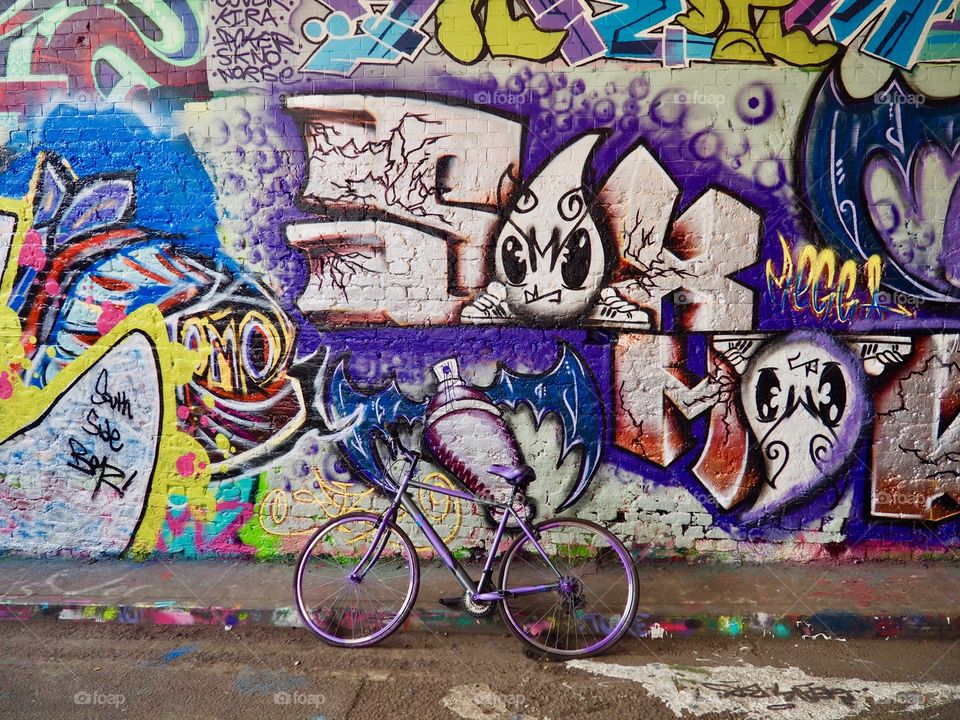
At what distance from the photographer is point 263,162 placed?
213 inches

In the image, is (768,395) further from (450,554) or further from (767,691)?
(450,554)

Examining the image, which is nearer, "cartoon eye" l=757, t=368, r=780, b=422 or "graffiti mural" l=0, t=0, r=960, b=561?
"graffiti mural" l=0, t=0, r=960, b=561

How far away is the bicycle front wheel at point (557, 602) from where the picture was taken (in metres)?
4.41

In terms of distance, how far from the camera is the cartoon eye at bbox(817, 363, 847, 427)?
5270 millimetres

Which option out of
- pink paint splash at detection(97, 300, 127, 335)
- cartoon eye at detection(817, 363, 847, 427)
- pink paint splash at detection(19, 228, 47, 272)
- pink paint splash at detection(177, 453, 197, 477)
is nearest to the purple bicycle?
pink paint splash at detection(177, 453, 197, 477)

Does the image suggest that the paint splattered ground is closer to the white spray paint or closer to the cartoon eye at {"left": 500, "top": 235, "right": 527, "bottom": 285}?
the white spray paint

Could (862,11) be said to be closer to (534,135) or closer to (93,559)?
(534,135)

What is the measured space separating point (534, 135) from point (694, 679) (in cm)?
357

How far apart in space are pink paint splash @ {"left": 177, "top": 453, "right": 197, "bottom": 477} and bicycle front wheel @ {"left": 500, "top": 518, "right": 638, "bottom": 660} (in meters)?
2.62

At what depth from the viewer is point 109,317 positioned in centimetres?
566

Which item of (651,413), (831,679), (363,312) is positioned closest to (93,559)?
(363,312)

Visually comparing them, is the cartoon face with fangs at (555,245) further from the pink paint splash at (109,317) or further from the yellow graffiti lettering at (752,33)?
the pink paint splash at (109,317)

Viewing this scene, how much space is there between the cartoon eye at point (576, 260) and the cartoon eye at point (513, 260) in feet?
0.92

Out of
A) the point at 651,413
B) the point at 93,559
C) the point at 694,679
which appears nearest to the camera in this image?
the point at 694,679
